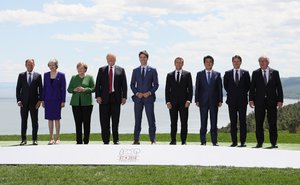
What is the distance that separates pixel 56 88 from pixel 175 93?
2.77 m

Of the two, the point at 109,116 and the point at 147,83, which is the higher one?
the point at 147,83

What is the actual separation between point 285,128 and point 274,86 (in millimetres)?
15200

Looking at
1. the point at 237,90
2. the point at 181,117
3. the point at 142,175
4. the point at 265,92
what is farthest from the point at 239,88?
the point at 142,175

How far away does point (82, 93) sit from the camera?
11828 millimetres

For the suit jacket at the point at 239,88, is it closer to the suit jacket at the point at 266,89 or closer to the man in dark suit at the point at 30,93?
the suit jacket at the point at 266,89

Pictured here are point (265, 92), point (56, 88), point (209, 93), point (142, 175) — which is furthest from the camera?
point (56, 88)

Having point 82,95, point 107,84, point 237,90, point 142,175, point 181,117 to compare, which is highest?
point 107,84

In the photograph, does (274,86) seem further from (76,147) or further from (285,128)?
(285,128)

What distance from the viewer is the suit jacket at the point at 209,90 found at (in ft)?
38.8

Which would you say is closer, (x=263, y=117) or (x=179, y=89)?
(x=263, y=117)

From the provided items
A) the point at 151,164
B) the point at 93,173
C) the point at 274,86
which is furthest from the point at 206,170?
the point at 274,86

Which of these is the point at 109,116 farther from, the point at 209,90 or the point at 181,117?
the point at 209,90

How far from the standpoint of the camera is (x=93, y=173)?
347 inches

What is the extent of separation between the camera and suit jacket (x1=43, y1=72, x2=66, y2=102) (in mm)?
11961
